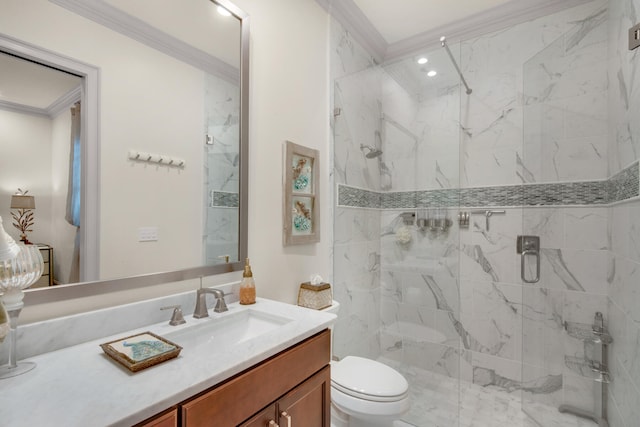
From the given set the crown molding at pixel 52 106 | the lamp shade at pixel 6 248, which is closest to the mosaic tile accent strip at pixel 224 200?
the crown molding at pixel 52 106

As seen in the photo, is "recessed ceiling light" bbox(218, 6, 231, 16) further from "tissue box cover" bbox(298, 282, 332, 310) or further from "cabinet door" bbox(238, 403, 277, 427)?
"cabinet door" bbox(238, 403, 277, 427)

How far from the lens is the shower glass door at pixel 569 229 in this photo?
1.97m

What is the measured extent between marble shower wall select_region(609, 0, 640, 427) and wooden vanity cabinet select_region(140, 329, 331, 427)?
1.37 m

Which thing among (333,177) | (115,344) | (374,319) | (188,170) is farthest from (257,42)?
(374,319)

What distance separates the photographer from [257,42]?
1.61m

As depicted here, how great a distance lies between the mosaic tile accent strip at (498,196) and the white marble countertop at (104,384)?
1.50 m

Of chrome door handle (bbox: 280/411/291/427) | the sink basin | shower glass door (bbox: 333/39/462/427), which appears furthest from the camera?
shower glass door (bbox: 333/39/462/427)

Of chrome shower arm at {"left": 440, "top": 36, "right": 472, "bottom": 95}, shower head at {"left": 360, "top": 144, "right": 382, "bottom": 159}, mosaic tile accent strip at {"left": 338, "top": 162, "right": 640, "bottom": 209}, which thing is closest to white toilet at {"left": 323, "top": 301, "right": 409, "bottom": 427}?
mosaic tile accent strip at {"left": 338, "top": 162, "right": 640, "bottom": 209}

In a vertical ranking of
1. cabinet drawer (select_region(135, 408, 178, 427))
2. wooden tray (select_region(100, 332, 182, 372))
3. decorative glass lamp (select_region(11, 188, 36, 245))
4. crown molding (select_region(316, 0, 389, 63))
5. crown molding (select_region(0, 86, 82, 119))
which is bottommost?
cabinet drawer (select_region(135, 408, 178, 427))

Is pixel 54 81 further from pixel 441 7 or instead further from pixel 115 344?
pixel 441 7

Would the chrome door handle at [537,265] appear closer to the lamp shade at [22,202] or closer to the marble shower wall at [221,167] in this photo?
the marble shower wall at [221,167]

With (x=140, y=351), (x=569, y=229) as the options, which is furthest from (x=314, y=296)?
(x=569, y=229)

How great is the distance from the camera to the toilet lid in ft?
4.97

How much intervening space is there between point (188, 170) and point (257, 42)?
0.80 m
